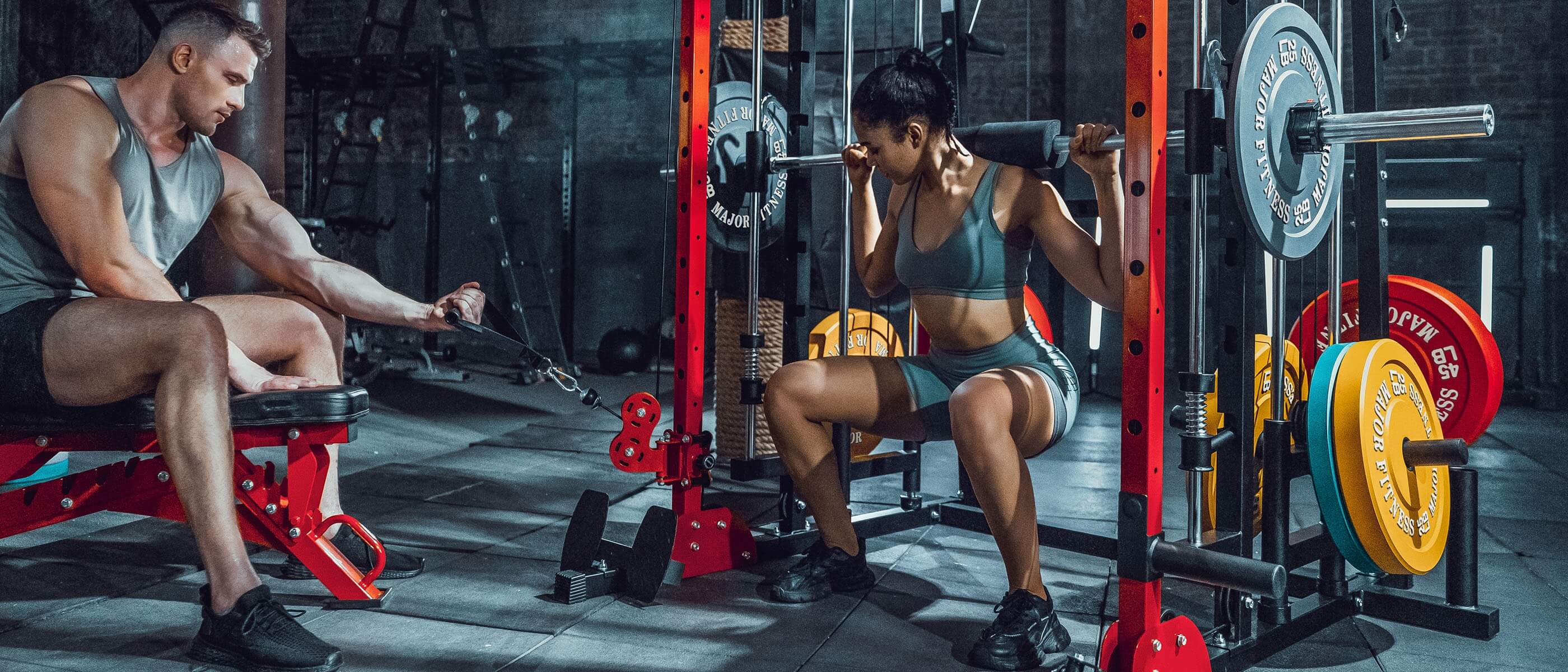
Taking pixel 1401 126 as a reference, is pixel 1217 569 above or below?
below

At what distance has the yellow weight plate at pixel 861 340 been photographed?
3336mm

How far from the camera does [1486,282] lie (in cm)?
653

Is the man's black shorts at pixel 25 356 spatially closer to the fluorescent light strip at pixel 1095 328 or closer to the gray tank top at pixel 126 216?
the gray tank top at pixel 126 216

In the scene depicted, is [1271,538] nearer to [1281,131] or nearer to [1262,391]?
[1262,391]

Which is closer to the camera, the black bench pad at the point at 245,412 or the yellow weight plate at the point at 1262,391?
the black bench pad at the point at 245,412

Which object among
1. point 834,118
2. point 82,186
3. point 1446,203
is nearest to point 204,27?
point 82,186

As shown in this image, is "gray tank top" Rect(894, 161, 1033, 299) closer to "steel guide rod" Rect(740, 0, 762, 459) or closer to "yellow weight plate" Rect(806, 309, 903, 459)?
"steel guide rod" Rect(740, 0, 762, 459)

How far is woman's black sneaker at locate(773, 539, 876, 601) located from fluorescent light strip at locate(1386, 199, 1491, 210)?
542cm

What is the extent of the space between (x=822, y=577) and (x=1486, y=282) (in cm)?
590

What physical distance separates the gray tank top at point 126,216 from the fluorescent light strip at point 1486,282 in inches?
267

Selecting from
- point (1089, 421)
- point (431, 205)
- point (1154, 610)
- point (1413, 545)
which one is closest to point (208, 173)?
point (1154, 610)

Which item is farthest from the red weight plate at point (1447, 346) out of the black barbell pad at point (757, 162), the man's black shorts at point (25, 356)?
the man's black shorts at point (25, 356)

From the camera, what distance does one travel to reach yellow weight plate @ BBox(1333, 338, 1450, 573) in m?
1.84

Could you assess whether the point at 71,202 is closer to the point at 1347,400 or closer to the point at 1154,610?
the point at 1154,610
